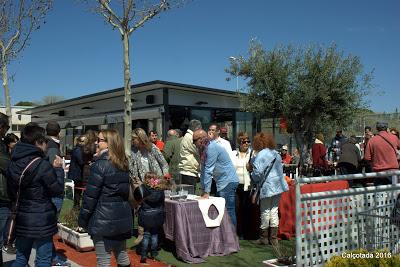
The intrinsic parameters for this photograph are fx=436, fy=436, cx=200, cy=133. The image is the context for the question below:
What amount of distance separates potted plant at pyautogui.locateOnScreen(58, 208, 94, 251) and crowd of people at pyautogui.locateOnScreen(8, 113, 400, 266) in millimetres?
628

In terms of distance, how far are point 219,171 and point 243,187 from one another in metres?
1.05

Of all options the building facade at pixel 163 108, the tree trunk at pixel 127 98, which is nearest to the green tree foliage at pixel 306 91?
the building facade at pixel 163 108

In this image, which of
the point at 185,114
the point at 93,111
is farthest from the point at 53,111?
the point at 185,114

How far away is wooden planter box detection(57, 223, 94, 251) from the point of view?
660cm

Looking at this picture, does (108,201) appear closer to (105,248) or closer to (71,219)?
(105,248)

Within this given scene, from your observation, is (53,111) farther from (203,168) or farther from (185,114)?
(203,168)

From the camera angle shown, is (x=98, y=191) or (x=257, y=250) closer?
(x=98, y=191)

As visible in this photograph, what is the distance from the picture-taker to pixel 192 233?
19.8ft

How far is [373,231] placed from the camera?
4.33 meters

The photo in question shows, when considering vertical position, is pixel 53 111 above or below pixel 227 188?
above

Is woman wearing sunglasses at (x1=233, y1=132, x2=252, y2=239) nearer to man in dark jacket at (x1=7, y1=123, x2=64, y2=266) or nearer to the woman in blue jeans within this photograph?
the woman in blue jeans

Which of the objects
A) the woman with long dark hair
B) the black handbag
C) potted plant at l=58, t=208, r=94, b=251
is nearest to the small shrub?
potted plant at l=58, t=208, r=94, b=251

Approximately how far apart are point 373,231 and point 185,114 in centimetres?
1318

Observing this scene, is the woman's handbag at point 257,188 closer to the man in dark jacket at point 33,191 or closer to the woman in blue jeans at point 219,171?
the woman in blue jeans at point 219,171
